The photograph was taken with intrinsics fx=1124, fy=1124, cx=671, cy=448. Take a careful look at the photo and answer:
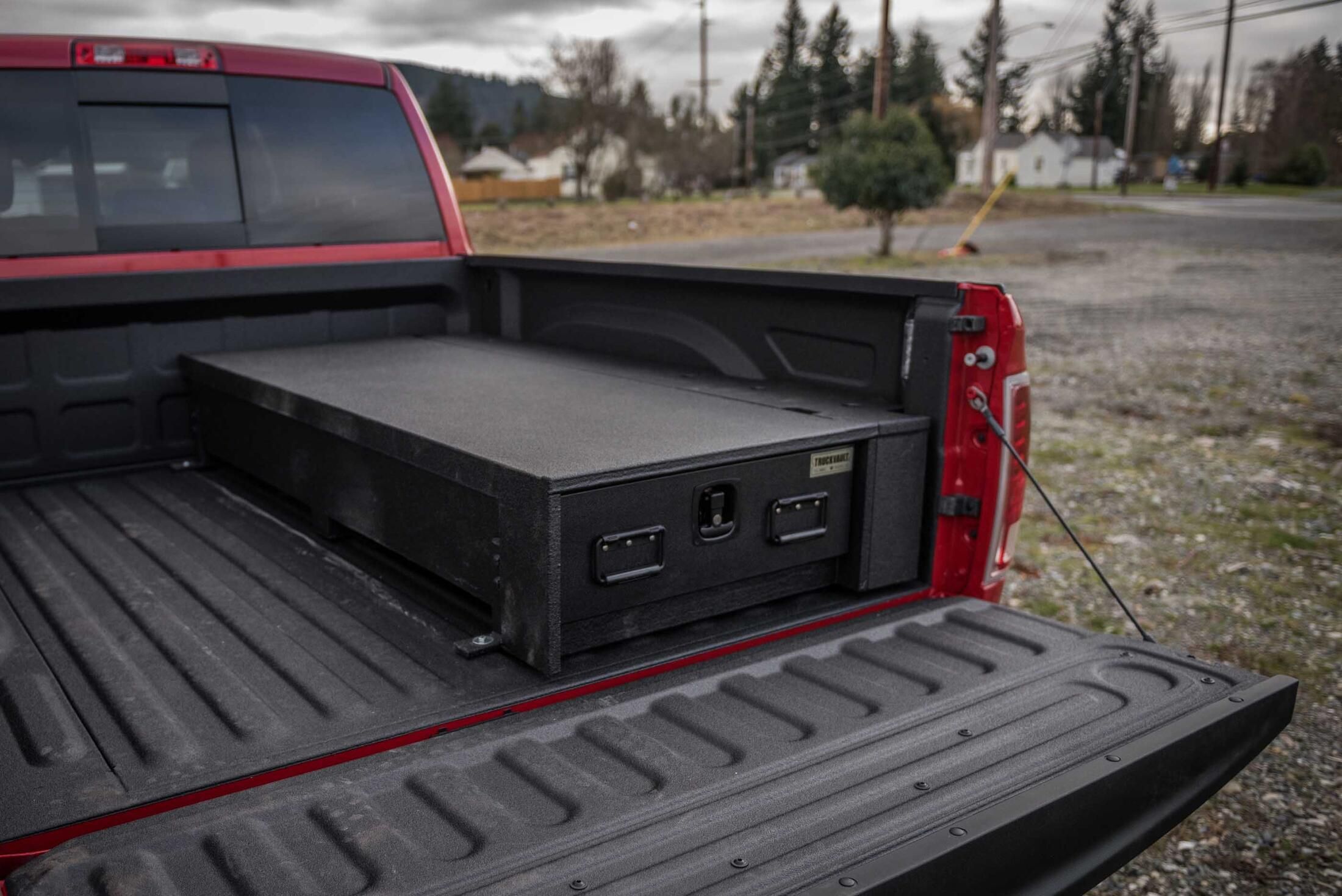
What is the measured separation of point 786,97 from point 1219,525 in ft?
273

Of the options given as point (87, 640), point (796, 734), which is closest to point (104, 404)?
point (87, 640)

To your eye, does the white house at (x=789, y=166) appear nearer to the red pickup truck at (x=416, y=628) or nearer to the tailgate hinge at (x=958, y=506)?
the red pickup truck at (x=416, y=628)

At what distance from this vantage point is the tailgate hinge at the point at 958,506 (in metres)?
2.59

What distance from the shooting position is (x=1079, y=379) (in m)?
10.3

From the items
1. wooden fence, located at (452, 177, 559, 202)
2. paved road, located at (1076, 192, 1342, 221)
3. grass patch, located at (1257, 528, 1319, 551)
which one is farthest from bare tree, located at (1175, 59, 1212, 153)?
grass patch, located at (1257, 528, 1319, 551)

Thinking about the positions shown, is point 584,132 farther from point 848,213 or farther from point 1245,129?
point 1245,129

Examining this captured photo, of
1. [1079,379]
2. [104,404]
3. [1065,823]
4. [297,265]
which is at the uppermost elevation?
[297,265]

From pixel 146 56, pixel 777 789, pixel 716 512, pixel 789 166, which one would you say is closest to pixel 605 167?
pixel 146 56

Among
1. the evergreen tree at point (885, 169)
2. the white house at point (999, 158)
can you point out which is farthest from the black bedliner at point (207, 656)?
the white house at point (999, 158)

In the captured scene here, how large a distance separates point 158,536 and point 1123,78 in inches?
3517

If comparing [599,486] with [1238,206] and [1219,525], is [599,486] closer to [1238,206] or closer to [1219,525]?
[1219,525]

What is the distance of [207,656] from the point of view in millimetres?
2227

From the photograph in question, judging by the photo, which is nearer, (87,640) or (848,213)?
(87,640)

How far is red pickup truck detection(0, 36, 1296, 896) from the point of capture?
1630mm
